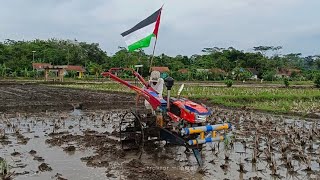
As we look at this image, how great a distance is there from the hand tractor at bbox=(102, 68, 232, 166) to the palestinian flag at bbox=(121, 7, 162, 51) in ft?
3.11

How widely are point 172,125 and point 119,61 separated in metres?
62.2

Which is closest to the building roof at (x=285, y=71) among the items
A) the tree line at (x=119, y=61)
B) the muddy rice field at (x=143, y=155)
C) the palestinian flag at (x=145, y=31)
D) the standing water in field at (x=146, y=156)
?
the tree line at (x=119, y=61)

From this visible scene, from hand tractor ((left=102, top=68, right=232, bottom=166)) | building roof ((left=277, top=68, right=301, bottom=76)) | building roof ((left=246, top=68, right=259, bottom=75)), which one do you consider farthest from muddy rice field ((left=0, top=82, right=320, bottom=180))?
building roof ((left=277, top=68, right=301, bottom=76))

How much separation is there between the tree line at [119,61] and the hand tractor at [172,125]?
50.2 meters

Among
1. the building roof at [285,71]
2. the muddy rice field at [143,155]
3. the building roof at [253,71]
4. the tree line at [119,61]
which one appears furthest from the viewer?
the building roof at [285,71]

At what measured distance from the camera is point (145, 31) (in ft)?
30.3

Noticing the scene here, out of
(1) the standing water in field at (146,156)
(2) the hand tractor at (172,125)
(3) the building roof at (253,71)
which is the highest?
(3) the building roof at (253,71)

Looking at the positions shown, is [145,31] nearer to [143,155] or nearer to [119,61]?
[143,155]

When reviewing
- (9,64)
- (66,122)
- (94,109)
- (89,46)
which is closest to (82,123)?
(66,122)

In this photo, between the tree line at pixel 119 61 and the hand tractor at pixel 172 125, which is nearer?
the hand tractor at pixel 172 125

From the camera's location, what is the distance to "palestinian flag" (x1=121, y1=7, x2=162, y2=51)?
9117 millimetres

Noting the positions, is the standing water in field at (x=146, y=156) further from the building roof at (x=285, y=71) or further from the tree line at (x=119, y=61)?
the building roof at (x=285, y=71)

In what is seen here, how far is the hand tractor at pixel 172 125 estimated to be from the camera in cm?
795

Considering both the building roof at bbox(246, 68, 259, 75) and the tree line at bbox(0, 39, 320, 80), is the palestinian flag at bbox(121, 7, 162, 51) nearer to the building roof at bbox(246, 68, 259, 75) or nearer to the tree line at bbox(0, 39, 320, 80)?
the tree line at bbox(0, 39, 320, 80)
